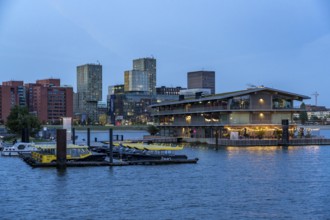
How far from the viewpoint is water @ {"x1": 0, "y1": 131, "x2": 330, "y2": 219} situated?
43344 millimetres

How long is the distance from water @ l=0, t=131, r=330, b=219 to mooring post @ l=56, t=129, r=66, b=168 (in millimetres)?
1964

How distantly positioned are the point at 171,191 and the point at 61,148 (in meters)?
20.3

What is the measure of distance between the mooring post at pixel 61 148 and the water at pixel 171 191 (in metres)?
1.96

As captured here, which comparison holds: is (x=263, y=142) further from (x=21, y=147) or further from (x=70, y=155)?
(x=70, y=155)

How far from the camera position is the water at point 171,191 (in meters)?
43.3

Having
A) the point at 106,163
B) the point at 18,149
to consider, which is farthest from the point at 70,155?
the point at 18,149

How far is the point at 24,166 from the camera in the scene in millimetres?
74688

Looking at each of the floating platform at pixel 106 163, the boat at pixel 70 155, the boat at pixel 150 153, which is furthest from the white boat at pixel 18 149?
the boat at pixel 150 153

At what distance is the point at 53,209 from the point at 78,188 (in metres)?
9.89

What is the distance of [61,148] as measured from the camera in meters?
68.3

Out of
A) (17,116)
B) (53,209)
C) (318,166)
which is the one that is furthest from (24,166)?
Result: (17,116)

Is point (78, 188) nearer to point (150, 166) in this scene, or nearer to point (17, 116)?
point (150, 166)

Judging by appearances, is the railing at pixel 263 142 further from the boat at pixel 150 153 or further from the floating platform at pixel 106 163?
the floating platform at pixel 106 163

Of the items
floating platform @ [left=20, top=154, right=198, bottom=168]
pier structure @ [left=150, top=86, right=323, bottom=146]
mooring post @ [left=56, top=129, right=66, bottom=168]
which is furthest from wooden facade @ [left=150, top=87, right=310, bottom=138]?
mooring post @ [left=56, top=129, right=66, bottom=168]
